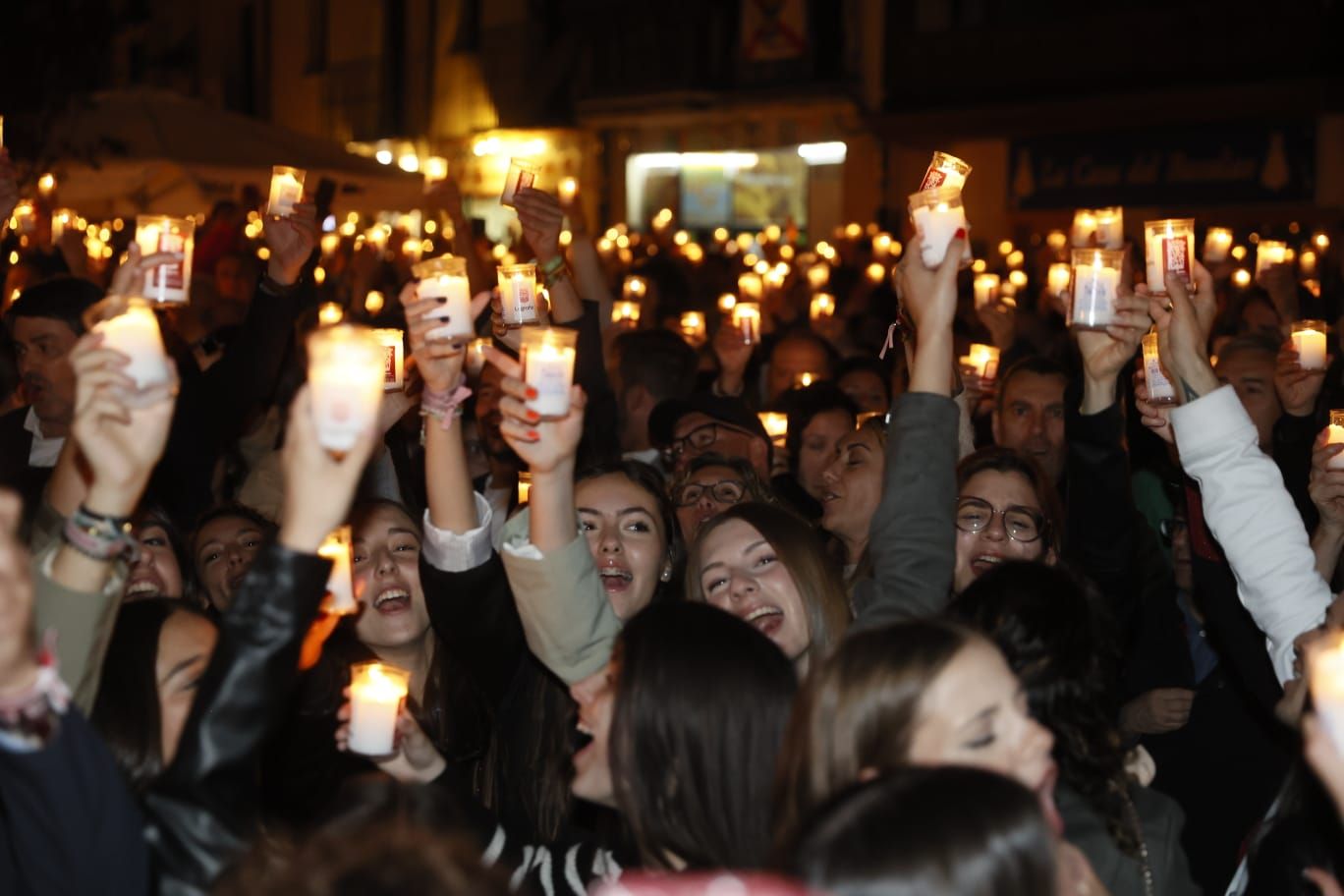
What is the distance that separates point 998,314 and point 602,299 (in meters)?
2.07

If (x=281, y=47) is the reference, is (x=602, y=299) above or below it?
below

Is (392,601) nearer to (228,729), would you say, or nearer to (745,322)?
(228,729)

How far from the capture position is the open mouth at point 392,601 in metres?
4.28

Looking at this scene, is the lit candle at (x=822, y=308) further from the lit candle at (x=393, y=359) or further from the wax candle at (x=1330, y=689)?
the wax candle at (x=1330, y=689)

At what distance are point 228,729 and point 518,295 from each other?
9.61 feet

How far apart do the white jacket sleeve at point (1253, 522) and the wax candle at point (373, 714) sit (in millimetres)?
1720

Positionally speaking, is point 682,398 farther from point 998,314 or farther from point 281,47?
point 281,47

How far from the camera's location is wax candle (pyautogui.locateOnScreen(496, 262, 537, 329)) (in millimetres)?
5172

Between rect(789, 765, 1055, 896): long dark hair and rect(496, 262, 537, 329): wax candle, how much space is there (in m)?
3.31

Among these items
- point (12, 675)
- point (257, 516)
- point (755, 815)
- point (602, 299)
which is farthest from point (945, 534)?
point (602, 299)

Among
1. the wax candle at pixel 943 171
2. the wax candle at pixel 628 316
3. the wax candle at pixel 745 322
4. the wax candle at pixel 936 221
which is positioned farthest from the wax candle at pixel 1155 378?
the wax candle at pixel 628 316

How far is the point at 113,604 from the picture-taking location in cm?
254

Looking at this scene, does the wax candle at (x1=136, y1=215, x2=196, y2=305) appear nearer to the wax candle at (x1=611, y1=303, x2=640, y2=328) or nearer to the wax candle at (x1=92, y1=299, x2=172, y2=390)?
the wax candle at (x1=92, y1=299, x2=172, y2=390)

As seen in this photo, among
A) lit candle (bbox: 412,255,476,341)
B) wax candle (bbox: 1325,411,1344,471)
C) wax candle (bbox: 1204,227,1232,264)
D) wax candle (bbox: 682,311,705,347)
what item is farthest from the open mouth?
wax candle (bbox: 1204,227,1232,264)
